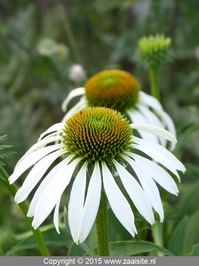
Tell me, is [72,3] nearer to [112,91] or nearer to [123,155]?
[112,91]

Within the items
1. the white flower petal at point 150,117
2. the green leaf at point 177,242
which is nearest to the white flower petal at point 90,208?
the green leaf at point 177,242

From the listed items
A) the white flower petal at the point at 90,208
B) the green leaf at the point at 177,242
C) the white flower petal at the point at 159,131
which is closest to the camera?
the white flower petal at the point at 90,208

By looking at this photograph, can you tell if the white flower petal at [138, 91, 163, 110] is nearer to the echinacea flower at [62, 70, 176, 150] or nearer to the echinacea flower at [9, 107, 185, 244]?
the echinacea flower at [62, 70, 176, 150]

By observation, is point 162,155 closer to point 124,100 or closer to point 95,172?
point 95,172

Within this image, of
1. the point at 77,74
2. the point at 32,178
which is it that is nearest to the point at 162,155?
the point at 32,178

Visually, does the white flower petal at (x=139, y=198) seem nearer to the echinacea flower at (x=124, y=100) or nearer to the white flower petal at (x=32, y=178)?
the white flower petal at (x=32, y=178)

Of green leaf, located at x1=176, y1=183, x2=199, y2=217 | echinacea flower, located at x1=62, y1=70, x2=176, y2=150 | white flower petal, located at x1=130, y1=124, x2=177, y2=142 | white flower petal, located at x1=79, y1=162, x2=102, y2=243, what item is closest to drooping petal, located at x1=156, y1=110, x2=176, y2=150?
echinacea flower, located at x1=62, y1=70, x2=176, y2=150

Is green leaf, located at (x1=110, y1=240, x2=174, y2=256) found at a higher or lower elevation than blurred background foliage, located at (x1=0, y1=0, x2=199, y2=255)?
lower
